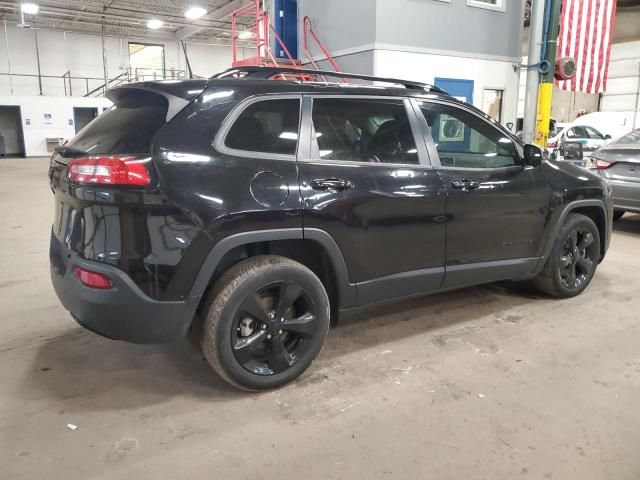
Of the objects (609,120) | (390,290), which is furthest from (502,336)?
(609,120)

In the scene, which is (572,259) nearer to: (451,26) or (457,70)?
(457,70)

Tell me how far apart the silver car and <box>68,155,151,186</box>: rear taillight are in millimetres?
6338

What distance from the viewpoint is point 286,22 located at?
970cm

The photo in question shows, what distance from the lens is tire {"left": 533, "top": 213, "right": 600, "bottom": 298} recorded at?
3.98 metres

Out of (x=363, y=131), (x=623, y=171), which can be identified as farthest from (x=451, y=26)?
(x=363, y=131)

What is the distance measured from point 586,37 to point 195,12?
46.4 feet

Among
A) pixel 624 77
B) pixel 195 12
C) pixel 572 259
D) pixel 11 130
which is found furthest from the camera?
pixel 11 130

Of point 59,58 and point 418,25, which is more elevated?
point 59,58

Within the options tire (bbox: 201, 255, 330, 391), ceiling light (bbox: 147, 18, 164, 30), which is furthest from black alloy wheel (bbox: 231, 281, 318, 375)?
ceiling light (bbox: 147, 18, 164, 30)

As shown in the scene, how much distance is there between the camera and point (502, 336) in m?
3.50

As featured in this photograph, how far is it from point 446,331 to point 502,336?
14.9 inches

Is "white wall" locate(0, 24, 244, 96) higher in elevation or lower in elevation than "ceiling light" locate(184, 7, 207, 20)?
lower

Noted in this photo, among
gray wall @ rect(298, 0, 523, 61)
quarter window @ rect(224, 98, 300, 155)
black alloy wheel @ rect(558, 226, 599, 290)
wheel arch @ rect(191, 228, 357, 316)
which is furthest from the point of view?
gray wall @ rect(298, 0, 523, 61)

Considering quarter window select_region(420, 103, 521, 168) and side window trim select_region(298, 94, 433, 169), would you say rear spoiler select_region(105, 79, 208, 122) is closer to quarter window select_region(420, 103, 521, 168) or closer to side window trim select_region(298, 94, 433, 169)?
side window trim select_region(298, 94, 433, 169)
